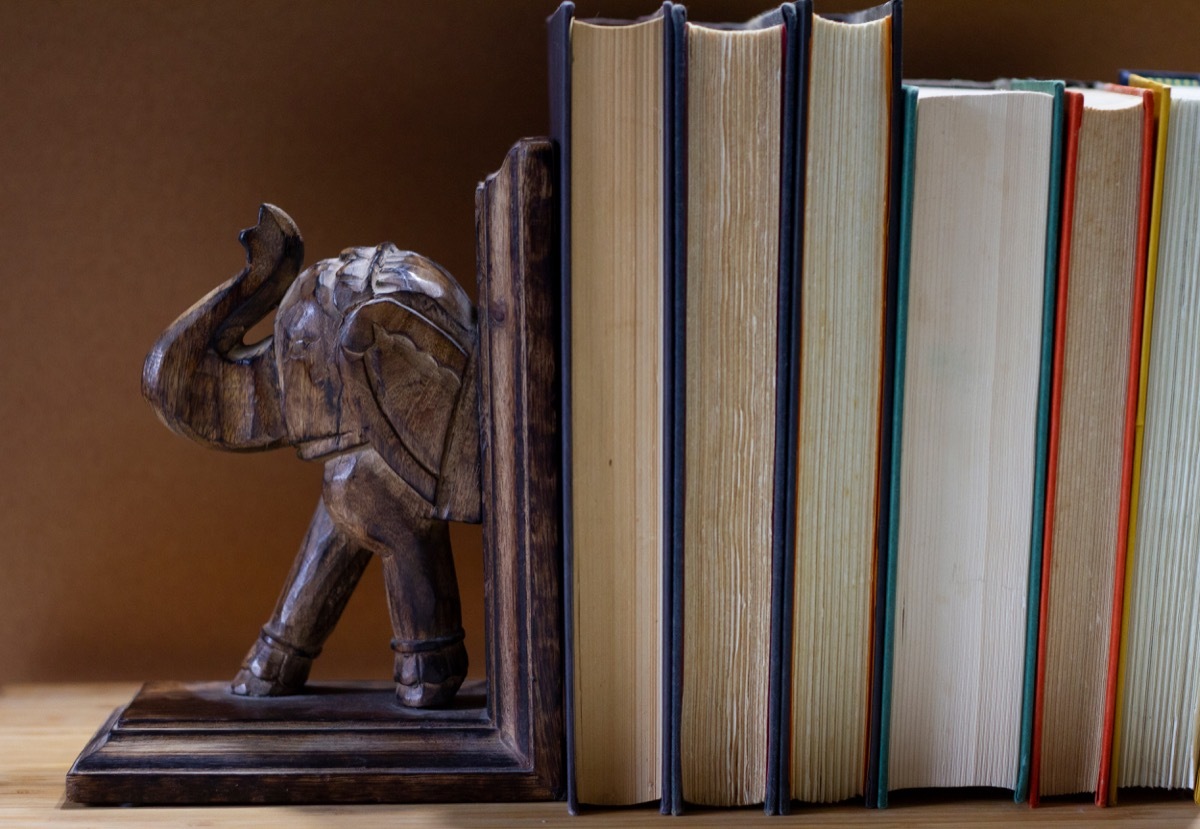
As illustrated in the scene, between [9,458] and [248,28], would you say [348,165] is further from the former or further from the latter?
[9,458]

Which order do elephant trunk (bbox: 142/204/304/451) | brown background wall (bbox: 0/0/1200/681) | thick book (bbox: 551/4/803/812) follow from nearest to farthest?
thick book (bbox: 551/4/803/812) → elephant trunk (bbox: 142/204/304/451) → brown background wall (bbox: 0/0/1200/681)

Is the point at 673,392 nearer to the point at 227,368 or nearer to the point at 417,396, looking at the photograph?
the point at 417,396

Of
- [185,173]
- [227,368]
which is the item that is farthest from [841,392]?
[185,173]

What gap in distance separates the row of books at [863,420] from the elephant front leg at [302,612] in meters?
0.20

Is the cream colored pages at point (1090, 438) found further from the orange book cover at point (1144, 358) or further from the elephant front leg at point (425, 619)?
the elephant front leg at point (425, 619)

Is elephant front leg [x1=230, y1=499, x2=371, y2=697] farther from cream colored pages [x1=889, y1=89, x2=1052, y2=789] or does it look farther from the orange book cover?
the orange book cover

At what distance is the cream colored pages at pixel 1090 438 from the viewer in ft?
2.37

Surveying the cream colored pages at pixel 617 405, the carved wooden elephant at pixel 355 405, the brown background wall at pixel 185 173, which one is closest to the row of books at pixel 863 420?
the cream colored pages at pixel 617 405

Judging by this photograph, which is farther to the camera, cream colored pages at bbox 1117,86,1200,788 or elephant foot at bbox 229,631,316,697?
elephant foot at bbox 229,631,316,697

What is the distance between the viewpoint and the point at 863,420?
727 mm

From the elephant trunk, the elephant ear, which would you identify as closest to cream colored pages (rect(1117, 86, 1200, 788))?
the elephant ear

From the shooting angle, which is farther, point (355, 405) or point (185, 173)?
point (185, 173)

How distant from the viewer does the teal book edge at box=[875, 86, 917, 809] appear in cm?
71

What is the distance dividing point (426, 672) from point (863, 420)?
1.01 ft
